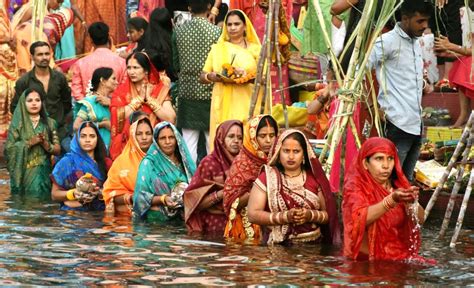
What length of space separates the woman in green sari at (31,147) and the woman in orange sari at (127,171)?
184 cm

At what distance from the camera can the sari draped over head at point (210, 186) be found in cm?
1279

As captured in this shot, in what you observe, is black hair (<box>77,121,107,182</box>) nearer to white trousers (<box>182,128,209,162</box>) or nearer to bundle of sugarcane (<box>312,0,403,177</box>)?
white trousers (<box>182,128,209,162</box>)

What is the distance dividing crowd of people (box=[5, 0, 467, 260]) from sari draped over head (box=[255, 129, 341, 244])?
1cm

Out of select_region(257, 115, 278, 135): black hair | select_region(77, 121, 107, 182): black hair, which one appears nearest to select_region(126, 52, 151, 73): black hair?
select_region(77, 121, 107, 182): black hair

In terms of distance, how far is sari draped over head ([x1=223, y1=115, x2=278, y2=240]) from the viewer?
12.2 meters

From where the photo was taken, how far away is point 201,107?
1523cm

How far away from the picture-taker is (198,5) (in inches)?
600

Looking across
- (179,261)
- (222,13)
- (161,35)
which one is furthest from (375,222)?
(222,13)

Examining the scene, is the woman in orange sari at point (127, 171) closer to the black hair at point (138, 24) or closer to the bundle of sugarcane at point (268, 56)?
the bundle of sugarcane at point (268, 56)

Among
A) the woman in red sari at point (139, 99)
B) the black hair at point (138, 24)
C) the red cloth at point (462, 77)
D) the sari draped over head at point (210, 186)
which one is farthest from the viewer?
the black hair at point (138, 24)

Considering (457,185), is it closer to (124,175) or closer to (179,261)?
(179,261)

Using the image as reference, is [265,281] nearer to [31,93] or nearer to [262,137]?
[262,137]

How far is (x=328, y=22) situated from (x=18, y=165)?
3645mm

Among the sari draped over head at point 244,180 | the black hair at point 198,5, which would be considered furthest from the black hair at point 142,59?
the sari draped over head at point 244,180
